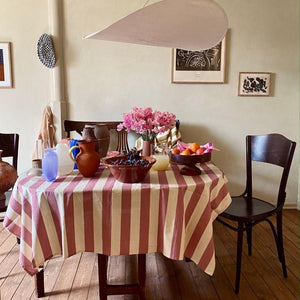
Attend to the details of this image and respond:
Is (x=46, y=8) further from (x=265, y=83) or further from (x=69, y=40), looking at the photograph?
(x=265, y=83)

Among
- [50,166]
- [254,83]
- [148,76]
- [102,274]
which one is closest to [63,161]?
[50,166]

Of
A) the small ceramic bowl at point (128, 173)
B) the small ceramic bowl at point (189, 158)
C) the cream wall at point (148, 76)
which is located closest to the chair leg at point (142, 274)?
the small ceramic bowl at point (128, 173)

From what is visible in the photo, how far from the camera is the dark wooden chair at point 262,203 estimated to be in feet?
6.13

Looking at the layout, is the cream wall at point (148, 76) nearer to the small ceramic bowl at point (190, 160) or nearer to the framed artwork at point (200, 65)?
the framed artwork at point (200, 65)

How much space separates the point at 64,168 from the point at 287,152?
1.48 m

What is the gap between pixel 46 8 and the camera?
284 cm

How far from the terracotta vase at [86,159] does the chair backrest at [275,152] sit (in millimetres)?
1266

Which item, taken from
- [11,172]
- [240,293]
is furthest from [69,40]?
[240,293]

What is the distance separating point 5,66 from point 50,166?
75.7 inches

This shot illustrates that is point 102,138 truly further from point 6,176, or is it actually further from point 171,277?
point 171,277

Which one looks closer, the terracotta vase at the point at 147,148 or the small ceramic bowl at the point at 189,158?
the small ceramic bowl at the point at 189,158

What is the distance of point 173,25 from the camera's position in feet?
5.33

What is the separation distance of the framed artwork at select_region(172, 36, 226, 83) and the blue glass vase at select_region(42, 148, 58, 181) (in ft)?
5.96

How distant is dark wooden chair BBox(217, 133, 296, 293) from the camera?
187 cm
